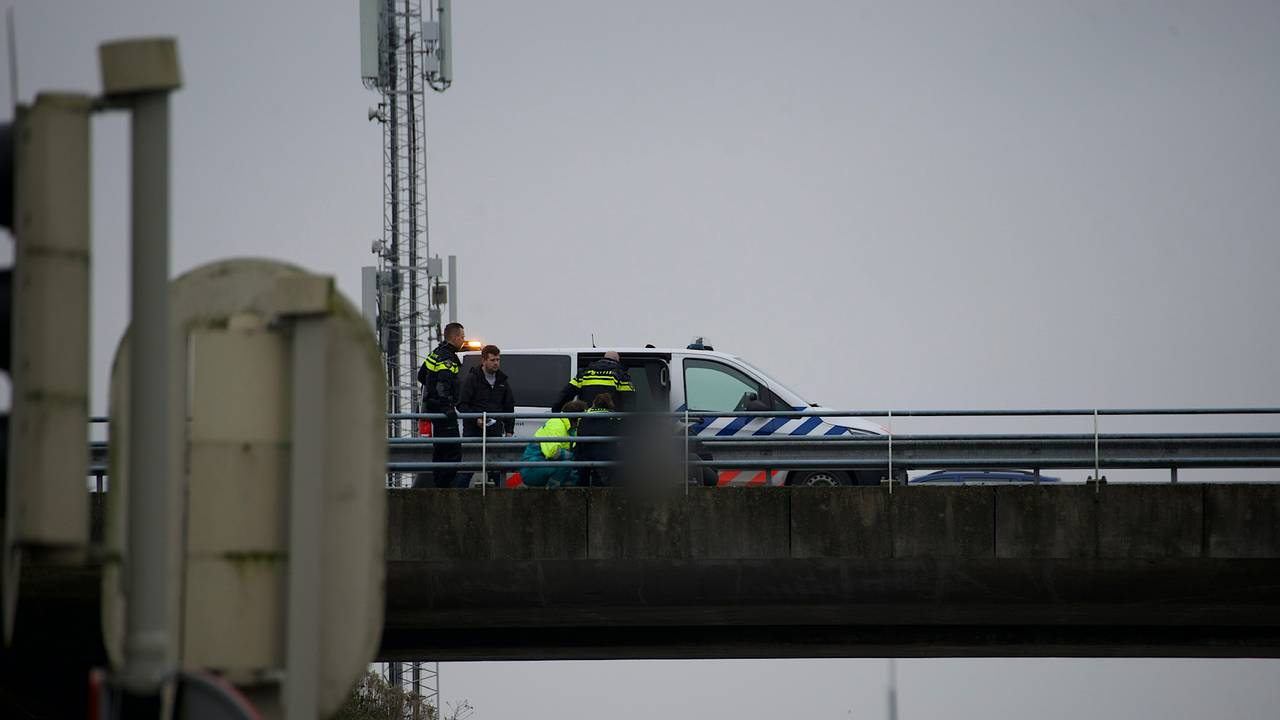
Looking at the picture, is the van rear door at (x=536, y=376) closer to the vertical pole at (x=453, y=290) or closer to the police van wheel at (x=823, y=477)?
the police van wheel at (x=823, y=477)

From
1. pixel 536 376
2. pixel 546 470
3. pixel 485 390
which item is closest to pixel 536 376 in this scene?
pixel 536 376

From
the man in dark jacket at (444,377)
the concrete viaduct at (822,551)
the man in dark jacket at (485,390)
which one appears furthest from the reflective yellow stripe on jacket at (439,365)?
the concrete viaduct at (822,551)

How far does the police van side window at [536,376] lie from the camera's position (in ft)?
54.1

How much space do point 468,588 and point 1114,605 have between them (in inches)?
209

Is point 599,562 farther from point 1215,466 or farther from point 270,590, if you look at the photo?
point 270,590

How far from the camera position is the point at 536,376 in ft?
54.3

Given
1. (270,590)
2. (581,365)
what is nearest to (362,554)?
(270,590)

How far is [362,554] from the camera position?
4.10 metres

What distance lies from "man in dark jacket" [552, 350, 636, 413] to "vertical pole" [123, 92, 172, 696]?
1096 centimetres

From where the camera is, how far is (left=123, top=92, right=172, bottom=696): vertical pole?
374 cm

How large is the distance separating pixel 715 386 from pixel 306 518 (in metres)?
12.6

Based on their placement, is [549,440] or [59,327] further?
[549,440]

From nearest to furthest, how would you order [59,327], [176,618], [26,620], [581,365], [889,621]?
[59,327] → [176,618] → [26,620] → [889,621] → [581,365]

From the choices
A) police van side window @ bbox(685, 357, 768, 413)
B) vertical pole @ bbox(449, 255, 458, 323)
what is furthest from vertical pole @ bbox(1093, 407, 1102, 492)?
vertical pole @ bbox(449, 255, 458, 323)
